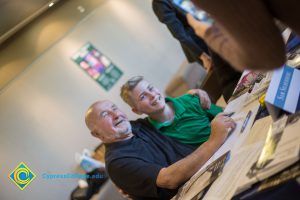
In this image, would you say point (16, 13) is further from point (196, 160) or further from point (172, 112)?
point (196, 160)

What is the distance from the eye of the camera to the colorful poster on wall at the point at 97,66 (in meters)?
3.64

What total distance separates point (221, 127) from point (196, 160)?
166mm

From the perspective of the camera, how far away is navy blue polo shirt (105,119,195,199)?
58.0 inches

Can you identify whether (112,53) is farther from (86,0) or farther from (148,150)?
(148,150)

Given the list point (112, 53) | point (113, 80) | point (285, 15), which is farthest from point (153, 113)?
point (112, 53)

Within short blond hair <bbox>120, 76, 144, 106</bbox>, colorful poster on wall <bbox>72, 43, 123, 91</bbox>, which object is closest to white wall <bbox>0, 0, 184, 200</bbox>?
colorful poster on wall <bbox>72, 43, 123, 91</bbox>

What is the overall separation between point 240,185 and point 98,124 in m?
1.00

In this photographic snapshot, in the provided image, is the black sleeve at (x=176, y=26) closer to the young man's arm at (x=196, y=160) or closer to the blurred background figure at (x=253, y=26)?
the young man's arm at (x=196, y=160)

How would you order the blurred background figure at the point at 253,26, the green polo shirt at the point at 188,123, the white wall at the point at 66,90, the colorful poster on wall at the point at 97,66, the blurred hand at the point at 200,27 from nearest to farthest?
the blurred background figure at the point at 253,26, the blurred hand at the point at 200,27, the white wall at the point at 66,90, the green polo shirt at the point at 188,123, the colorful poster on wall at the point at 97,66

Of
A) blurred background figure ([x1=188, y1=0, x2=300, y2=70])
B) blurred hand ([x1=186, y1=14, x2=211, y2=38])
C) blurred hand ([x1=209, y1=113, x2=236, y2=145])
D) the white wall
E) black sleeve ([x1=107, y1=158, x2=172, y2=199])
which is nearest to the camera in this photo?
blurred background figure ([x1=188, y1=0, x2=300, y2=70])

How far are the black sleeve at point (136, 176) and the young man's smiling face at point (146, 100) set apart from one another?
39 centimetres

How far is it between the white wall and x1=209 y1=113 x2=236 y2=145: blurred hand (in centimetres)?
85

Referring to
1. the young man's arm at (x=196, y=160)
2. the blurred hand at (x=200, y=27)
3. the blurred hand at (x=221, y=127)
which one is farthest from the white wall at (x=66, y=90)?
the blurred hand at (x=200, y=27)

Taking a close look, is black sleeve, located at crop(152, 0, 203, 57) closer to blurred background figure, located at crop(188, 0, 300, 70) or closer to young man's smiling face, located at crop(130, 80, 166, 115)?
young man's smiling face, located at crop(130, 80, 166, 115)
